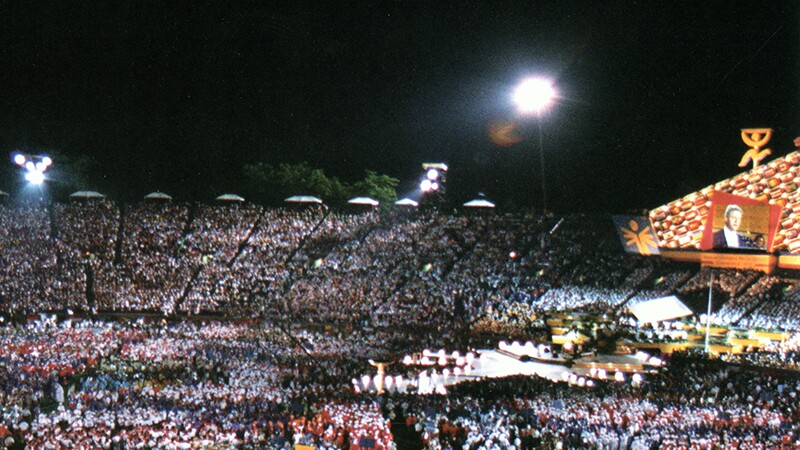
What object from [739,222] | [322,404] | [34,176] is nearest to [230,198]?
[34,176]

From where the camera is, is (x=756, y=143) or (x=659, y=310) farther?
(x=756, y=143)

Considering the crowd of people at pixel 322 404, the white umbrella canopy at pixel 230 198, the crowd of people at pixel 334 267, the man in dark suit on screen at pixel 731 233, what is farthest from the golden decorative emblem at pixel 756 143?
the white umbrella canopy at pixel 230 198

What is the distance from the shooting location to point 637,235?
1577 inches

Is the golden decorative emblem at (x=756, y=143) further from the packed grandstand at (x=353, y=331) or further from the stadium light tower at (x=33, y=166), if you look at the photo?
the stadium light tower at (x=33, y=166)

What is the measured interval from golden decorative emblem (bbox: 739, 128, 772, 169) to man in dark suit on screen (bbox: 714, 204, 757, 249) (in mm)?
6820

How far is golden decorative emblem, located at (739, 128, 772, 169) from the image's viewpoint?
128ft

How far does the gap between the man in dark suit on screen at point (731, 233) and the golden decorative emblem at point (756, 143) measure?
22.4ft

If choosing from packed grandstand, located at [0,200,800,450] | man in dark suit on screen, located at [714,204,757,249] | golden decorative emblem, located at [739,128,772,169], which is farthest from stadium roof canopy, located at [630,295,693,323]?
golden decorative emblem, located at [739,128,772,169]

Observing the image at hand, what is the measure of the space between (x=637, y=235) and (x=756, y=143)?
8232mm

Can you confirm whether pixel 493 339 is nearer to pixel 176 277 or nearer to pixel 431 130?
pixel 176 277

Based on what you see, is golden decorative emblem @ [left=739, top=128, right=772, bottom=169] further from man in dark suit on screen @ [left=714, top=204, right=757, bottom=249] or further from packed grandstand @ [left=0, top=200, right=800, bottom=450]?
packed grandstand @ [left=0, top=200, right=800, bottom=450]

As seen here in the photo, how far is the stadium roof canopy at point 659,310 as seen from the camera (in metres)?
30.0

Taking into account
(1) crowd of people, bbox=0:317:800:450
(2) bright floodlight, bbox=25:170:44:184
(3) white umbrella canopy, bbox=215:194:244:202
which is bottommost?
(1) crowd of people, bbox=0:317:800:450

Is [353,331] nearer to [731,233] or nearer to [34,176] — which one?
[731,233]
